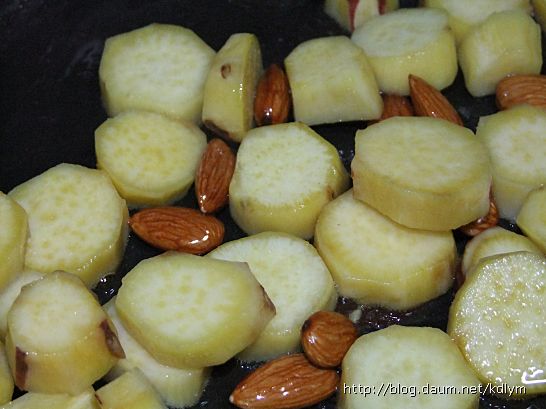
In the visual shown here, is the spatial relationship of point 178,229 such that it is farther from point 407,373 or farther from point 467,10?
point 467,10

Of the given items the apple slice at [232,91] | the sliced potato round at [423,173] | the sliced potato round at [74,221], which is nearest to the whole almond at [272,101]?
the apple slice at [232,91]

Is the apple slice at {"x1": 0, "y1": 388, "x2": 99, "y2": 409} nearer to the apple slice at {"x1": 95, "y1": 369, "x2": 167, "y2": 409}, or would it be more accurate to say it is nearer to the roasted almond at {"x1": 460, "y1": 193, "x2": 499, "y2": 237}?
the apple slice at {"x1": 95, "y1": 369, "x2": 167, "y2": 409}

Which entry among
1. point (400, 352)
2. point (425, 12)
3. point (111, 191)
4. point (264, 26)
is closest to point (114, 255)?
point (111, 191)

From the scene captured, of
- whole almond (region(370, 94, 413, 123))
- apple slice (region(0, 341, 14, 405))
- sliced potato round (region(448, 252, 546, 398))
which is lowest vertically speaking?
sliced potato round (region(448, 252, 546, 398))

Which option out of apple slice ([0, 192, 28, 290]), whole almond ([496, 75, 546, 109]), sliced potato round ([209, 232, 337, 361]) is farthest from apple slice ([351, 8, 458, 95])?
apple slice ([0, 192, 28, 290])

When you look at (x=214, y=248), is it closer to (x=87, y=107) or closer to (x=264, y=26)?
(x=87, y=107)

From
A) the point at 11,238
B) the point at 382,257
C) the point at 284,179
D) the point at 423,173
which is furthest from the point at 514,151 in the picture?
the point at 11,238

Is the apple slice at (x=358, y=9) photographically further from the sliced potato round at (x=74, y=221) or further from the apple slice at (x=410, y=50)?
the sliced potato round at (x=74, y=221)
